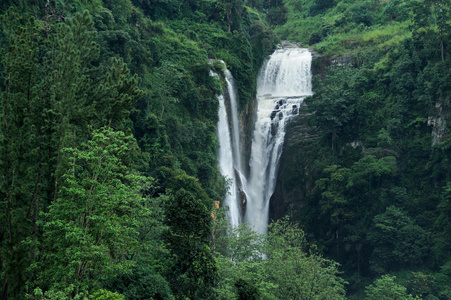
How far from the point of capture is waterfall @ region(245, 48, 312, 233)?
135ft

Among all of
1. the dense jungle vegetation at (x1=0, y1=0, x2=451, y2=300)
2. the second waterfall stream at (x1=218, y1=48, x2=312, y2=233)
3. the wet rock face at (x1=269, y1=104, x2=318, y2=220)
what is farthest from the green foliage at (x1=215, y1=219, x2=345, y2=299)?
the wet rock face at (x1=269, y1=104, x2=318, y2=220)

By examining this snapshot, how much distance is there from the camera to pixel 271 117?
→ 4425 cm

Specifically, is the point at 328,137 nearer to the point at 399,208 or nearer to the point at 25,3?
the point at 399,208

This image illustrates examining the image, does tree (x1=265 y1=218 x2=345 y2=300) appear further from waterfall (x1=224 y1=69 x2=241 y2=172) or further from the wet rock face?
the wet rock face

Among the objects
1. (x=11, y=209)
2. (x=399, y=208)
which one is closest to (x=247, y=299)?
(x=11, y=209)

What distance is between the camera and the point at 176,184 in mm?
26266

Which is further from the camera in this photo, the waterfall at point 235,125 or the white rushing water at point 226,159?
the waterfall at point 235,125

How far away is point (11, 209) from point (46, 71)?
5.23 metres

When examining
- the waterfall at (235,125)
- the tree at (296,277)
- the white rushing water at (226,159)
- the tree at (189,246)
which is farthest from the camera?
the waterfall at (235,125)

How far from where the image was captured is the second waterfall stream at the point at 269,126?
39719 mm

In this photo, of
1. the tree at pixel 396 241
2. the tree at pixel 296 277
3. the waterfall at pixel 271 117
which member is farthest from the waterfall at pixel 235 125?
the tree at pixel 296 277

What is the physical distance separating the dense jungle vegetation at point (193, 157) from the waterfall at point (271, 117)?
202cm

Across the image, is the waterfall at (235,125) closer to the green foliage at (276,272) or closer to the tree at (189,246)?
the green foliage at (276,272)

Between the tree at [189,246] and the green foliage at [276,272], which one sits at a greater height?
the tree at [189,246]
